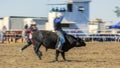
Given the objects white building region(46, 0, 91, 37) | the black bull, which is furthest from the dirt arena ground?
white building region(46, 0, 91, 37)

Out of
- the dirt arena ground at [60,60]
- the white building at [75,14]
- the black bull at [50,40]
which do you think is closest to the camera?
the dirt arena ground at [60,60]

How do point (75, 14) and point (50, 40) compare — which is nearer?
point (50, 40)

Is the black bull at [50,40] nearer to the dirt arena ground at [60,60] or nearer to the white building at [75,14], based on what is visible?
the dirt arena ground at [60,60]

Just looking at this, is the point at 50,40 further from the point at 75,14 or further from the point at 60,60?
the point at 75,14

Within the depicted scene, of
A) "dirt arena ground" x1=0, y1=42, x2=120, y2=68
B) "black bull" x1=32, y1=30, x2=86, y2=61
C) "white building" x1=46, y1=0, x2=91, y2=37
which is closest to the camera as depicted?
"dirt arena ground" x1=0, y1=42, x2=120, y2=68

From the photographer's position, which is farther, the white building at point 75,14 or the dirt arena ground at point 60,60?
the white building at point 75,14

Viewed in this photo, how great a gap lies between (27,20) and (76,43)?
105 feet

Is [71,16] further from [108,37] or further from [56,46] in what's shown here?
[56,46]

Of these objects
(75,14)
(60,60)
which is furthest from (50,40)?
(75,14)

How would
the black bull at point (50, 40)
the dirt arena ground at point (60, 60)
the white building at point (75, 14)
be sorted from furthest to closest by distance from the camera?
the white building at point (75, 14)
the black bull at point (50, 40)
the dirt arena ground at point (60, 60)

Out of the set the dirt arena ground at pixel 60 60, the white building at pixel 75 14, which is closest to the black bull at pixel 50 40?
the dirt arena ground at pixel 60 60

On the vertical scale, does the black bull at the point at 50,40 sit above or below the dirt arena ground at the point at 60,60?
above

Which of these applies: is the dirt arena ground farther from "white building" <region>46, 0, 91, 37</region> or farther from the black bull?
"white building" <region>46, 0, 91, 37</region>

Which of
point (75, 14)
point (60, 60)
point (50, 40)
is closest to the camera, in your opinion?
point (50, 40)
